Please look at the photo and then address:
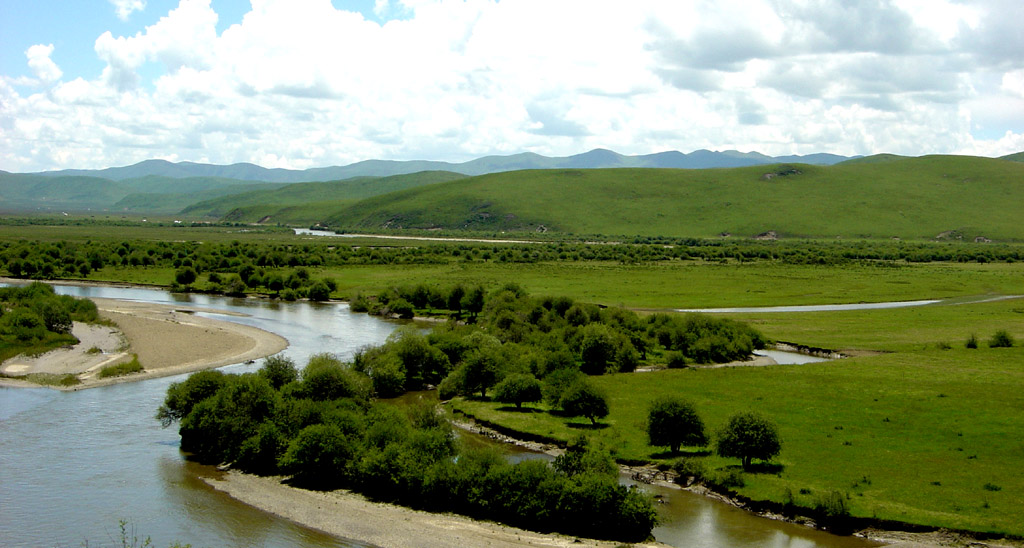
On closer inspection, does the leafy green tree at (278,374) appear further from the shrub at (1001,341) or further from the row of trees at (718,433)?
the shrub at (1001,341)

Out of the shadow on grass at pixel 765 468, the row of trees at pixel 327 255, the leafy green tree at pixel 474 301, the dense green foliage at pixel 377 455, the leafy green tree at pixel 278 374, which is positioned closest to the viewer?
the dense green foliage at pixel 377 455

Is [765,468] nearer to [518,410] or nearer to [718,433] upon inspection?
[718,433]

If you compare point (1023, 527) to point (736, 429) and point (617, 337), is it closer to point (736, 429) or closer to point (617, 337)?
point (736, 429)

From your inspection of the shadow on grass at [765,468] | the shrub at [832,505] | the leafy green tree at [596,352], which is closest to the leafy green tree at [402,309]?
the leafy green tree at [596,352]

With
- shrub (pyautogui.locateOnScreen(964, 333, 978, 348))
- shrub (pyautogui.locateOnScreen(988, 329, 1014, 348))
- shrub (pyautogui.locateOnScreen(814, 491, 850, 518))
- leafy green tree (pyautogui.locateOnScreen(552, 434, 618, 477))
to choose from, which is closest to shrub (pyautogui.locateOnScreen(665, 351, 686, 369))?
shrub (pyautogui.locateOnScreen(964, 333, 978, 348))

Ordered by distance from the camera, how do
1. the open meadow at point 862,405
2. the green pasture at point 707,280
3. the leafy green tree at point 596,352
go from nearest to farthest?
the open meadow at point 862,405
the leafy green tree at point 596,352
the green pasture at point 707,280

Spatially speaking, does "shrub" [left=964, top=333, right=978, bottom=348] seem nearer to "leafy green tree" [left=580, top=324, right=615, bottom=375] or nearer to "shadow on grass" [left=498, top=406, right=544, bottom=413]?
"leafy green tree" [left=580, top=324, right=615, bottom=375]

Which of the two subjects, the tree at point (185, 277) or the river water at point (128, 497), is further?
the tree at point (185, 277)
